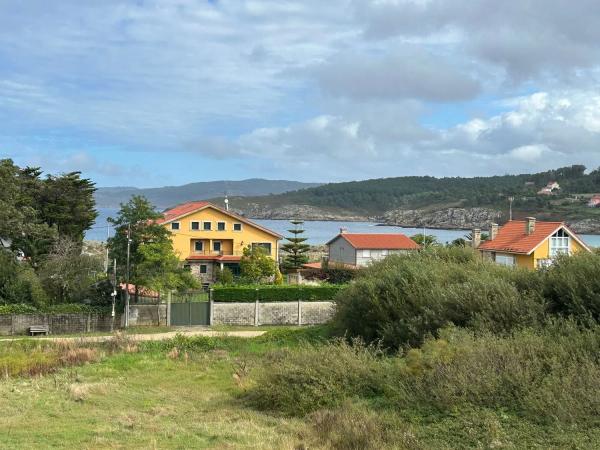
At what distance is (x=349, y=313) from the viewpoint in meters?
24.2

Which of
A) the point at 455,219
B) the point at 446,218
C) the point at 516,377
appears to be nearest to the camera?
the point at 516,377

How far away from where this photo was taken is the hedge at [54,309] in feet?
114

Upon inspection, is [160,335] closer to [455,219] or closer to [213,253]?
[213,253]

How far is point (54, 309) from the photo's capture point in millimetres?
35625

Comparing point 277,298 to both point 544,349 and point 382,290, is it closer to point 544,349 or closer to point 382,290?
point 382,290

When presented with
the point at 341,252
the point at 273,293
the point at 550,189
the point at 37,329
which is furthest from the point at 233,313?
the point at 550,189

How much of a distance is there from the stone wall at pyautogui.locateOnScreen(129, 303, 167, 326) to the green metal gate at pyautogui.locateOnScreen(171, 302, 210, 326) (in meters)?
0.62

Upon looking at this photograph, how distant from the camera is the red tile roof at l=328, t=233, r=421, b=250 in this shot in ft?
191

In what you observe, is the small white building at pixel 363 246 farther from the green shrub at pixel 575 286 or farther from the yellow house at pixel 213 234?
the green shrub at pixel 575 286

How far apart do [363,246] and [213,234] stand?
13.2 meters

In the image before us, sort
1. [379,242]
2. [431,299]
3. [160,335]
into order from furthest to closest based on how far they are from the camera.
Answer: [379,242] < [160,335] < [431,299]

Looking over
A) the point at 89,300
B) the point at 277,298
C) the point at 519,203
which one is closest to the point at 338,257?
the point at 277,298

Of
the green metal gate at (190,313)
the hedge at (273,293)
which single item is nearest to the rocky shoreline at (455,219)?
the hedge at (273,293)

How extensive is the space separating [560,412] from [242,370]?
11750mm
